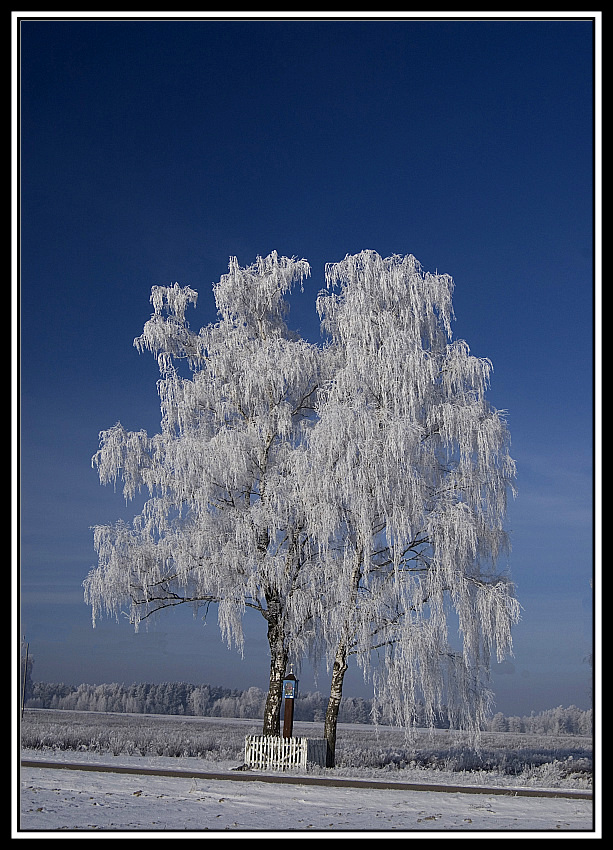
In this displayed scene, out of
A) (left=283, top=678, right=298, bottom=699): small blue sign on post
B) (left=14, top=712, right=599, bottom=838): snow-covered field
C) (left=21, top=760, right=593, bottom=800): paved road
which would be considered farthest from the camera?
(left=283, top=678, right=298, bottom=699): small blue sign on post

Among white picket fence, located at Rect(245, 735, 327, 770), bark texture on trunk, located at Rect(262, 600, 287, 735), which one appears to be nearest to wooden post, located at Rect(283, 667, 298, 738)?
white picket fence, located at Rect(245, 735, 327, 770)

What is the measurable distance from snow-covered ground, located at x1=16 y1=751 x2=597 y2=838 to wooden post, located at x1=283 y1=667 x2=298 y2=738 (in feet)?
7.70

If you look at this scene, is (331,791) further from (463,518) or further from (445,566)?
(463,518)

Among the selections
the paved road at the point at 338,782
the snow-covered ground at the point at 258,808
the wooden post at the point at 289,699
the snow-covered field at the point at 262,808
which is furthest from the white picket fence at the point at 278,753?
the snow-covered ground at the point at 258,808

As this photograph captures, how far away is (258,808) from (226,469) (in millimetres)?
6790

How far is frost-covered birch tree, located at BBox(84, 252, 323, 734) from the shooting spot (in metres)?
14.7

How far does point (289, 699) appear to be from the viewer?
47.6 feet

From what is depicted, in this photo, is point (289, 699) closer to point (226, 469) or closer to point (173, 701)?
point (226, 469)

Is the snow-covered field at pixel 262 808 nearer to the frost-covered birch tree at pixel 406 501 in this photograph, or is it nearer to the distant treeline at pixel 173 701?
the frost-covered birch tree at pixel 406 501

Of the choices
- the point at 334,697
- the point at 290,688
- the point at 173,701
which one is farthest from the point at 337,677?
the point at 173,701

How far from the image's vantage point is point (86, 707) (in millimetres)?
48500

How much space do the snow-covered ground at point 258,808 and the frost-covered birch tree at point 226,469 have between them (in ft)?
12.0

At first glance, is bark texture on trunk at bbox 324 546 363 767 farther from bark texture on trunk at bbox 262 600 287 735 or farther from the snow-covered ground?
the snow-covered ground
